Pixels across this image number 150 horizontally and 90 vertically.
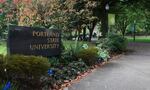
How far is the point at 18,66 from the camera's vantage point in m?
Result: 8.98

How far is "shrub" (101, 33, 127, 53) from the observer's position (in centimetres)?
2192

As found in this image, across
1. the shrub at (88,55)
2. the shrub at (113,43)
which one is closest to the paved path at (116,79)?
the shrub at (88,55)

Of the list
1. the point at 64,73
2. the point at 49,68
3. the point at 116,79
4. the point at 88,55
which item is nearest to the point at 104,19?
the point at 88,55

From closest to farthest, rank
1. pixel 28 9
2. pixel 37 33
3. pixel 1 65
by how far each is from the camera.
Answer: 1. pixel 1 65
2. pixel 37 33
3. pixel 28 9

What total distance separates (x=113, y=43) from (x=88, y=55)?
7955mm

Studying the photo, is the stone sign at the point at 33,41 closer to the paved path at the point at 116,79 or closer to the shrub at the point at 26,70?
the shrub at the point at 26,70

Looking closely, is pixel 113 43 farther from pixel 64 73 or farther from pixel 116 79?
pixel 64 73

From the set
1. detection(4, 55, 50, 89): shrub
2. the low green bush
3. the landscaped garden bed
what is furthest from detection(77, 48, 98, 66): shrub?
detection(4, 55, 50, 89): shrub

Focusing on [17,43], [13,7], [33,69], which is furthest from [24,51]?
[13,7]

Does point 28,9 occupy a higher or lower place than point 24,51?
higher

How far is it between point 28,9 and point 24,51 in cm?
792

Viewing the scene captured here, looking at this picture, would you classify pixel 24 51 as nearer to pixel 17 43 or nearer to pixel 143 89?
pixel 17 43

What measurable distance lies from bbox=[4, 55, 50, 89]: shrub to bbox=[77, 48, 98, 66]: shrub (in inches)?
205

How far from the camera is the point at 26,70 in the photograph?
908 cm
